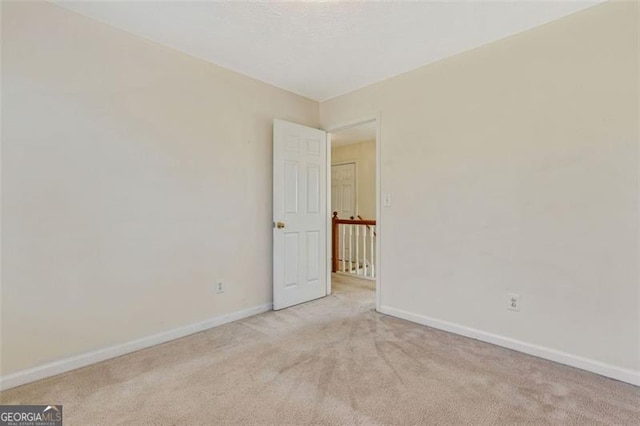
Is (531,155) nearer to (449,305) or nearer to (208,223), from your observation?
(449,305)

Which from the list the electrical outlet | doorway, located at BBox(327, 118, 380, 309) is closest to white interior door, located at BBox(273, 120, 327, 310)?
doorway, located at BBox(327, 118, 380, 309)

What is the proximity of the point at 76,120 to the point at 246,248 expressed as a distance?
1621 mm

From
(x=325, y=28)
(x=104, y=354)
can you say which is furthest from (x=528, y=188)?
(x=104, y=354)

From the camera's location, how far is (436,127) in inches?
105

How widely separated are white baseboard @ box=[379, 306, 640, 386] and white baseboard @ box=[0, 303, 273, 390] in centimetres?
171

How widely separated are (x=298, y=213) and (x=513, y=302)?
2062mm

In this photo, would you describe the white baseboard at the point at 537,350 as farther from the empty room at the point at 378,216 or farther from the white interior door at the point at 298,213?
the white interior door at the point at 298,213

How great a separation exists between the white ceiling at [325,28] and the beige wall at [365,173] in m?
2.89

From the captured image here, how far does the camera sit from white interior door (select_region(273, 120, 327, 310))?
3.12 meters

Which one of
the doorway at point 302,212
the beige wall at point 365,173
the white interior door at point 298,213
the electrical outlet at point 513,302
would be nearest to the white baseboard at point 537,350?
the electrical outlet at point 513,302

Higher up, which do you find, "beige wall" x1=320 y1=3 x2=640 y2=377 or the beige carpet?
"beige wall" x1=320 y1=3 x2=640 y2=377

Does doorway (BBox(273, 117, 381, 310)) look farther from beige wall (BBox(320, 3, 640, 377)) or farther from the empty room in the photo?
beige wall (BBox(320, 3, 640, 377))

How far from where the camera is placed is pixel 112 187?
215 cm

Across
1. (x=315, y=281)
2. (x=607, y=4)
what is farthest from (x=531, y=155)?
(x=315, y=281)
